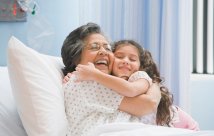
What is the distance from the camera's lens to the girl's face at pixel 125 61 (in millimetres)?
1528

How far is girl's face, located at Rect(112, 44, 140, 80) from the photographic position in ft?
5.01

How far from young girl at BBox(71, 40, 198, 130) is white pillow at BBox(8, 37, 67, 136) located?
0.15m

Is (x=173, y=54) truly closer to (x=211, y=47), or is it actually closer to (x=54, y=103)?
(x=211, y=47)

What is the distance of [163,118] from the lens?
4.97 feet

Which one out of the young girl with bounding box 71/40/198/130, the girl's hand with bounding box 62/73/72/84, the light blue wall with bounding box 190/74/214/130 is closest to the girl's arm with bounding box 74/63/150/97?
the young girl with bounding box 71/40/198/130

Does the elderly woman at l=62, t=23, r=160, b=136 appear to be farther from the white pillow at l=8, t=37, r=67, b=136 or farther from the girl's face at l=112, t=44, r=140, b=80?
the girl's face at l=112, t=44, r=140, b=80

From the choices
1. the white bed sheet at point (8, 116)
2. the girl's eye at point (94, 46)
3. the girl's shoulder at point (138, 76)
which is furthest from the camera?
the girl's eye at point (94, 46)

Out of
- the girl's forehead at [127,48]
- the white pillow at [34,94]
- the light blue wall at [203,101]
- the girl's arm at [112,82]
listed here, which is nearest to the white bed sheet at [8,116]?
the white pillow at [34,94]

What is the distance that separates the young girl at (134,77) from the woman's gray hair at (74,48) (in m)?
0.16

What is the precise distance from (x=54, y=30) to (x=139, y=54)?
2.71 ft

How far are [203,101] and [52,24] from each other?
1.22 meters

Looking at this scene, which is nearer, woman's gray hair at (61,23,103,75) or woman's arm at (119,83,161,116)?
woman's arm at (119,83,161,116)

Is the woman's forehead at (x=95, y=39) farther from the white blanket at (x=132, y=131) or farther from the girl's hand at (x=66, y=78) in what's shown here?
the white blanket at (x=132, y=131)

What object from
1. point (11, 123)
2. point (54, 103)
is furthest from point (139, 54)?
point (11, 123)
